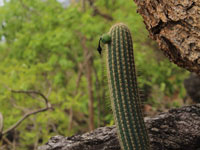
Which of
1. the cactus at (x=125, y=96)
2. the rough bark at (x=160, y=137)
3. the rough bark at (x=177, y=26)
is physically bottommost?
the rough bark at (x=160, y=137)

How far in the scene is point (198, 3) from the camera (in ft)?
6.60

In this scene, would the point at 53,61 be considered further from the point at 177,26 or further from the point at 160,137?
the point at 177,26

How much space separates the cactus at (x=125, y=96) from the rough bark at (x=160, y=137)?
58cm

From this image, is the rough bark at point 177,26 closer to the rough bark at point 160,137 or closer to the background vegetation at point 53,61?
the rough bark at point 160,137

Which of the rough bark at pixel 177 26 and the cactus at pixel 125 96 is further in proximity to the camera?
the cactus at pixel 125 96

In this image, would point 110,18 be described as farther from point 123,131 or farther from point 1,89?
point 123,131

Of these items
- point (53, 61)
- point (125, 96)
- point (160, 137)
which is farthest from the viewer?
point (53, 61)

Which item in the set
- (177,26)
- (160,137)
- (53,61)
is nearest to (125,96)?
(177,26)

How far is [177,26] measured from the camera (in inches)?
86.2

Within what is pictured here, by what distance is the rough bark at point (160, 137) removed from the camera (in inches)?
115

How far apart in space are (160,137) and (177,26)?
1.38 meters

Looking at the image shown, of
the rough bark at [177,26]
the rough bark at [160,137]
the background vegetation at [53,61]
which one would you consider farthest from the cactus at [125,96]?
the background vegetation at [53,61]

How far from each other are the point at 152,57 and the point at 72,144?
5.46 metres

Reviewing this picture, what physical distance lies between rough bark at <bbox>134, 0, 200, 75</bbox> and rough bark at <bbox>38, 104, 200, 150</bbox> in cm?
95
